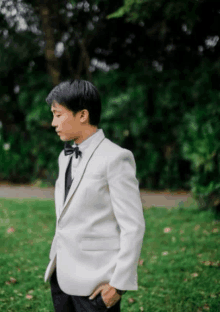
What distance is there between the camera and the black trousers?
1653mm

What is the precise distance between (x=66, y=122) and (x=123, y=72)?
302 inches

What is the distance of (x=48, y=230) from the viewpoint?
561 centimetres

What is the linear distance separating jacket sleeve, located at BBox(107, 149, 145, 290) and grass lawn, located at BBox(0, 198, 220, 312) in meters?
2.05

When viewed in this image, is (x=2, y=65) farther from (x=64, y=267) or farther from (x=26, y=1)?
(x=64, y=267)

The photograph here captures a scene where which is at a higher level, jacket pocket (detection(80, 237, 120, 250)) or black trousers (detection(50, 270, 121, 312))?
jacket pocket (detection(80, 237, 120, 250))

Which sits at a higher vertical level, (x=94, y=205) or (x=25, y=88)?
(x=25, y=88)

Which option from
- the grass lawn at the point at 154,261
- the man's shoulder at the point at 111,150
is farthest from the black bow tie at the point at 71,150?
the grass lawn at the point at 154,261

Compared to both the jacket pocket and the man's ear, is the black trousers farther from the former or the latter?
the man's ear

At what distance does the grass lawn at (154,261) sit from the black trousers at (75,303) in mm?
1542

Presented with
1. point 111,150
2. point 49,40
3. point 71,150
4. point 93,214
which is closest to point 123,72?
point 49,40

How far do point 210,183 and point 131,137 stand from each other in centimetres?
330

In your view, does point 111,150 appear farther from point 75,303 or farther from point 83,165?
point 75,303

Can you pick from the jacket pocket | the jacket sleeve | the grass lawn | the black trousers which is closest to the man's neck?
the jacket sleeve

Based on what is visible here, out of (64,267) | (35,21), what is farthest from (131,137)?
Result: (64,267)
